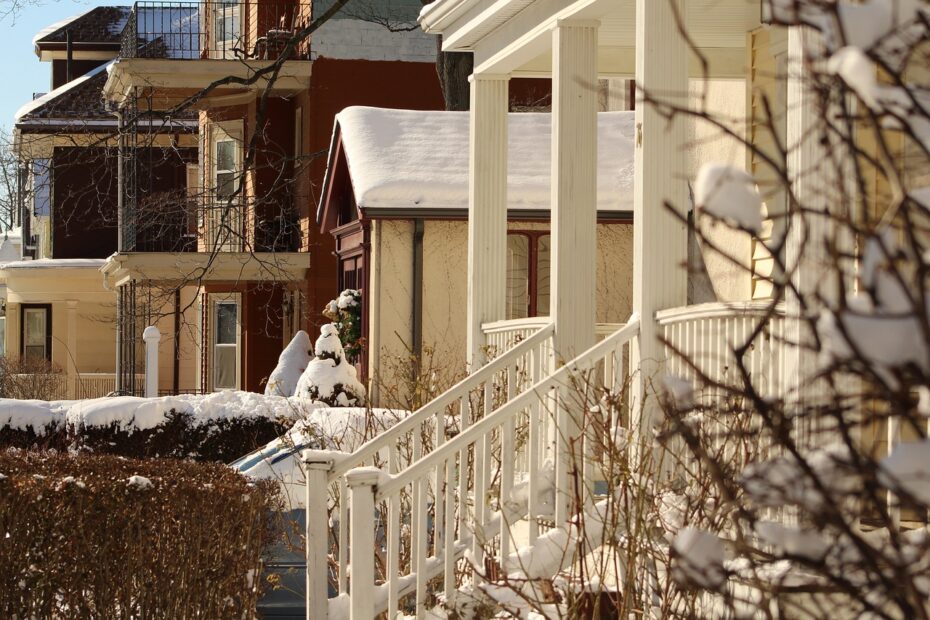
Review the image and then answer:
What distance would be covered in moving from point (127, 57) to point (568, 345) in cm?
1596

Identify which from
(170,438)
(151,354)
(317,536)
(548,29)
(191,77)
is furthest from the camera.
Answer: (191,77)

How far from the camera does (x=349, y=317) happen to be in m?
18.4

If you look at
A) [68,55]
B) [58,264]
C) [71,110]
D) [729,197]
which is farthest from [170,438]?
[68,55]

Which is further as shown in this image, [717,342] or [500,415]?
[500,415]

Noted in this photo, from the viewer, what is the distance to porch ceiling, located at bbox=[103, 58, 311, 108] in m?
22.7

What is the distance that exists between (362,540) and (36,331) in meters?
28.5

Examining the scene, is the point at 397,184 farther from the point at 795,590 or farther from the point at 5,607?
the point at 795,590

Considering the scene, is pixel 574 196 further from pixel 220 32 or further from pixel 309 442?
pixel 220 32

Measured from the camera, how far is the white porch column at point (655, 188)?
7.58 meters

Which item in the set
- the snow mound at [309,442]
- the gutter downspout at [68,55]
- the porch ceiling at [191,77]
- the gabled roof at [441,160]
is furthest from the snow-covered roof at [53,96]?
the snow mound at [309,442]

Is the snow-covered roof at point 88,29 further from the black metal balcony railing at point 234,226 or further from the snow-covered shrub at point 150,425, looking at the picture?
the snow-covered shrub at point 150,425

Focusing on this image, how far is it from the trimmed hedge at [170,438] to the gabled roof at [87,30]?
80.5 ft

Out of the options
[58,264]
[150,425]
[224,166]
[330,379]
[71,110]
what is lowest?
[150,425]

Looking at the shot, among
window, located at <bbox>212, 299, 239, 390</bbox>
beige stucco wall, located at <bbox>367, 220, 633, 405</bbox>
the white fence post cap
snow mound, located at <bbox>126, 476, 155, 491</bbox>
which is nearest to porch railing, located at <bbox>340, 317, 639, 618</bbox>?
snow mound, located at <bbox>126, 476, 155, 491</bbox>
